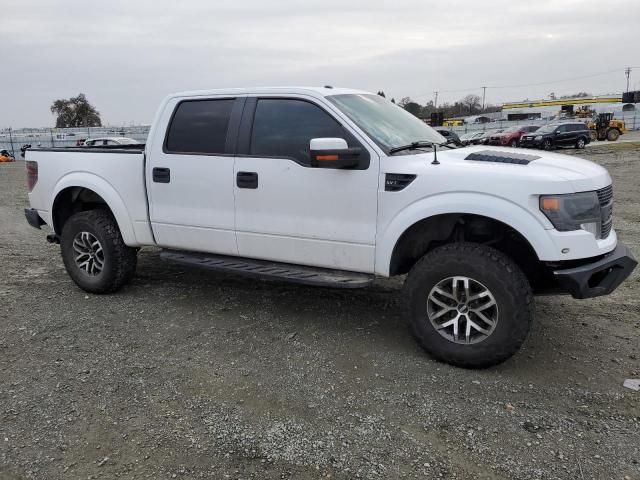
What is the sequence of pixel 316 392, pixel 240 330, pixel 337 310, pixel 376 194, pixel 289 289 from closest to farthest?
pixel 316 392 < pixel 376 194 < pixel 240 330 < pixel 337 310 < pixel 289 289

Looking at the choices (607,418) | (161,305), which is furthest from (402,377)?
(161,305)

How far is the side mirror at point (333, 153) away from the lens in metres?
3.68

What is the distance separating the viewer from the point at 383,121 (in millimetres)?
4320

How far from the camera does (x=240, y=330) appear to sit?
4.45 meters

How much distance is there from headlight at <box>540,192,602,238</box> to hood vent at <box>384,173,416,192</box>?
90 centimetres

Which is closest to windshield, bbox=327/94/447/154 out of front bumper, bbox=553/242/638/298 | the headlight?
the headlight

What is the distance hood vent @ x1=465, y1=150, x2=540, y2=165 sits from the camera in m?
3.67

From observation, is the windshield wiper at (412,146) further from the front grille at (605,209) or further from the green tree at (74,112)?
the green tree at (74,112)

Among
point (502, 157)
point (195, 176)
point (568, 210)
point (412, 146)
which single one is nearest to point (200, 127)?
point (195, 176)

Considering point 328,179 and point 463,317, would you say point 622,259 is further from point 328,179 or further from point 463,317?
point 328,179

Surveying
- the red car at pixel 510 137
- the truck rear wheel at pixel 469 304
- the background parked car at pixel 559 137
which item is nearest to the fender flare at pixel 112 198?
the truck rear wheel at pixel 469 304

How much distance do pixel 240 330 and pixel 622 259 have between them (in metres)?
2.95

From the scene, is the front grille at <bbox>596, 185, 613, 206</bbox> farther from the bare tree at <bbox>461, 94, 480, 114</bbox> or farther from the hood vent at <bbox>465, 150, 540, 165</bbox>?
the bare tree at <bbox>461, 94, 480, 114</bbox>

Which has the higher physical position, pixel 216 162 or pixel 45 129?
pixel 45 129
